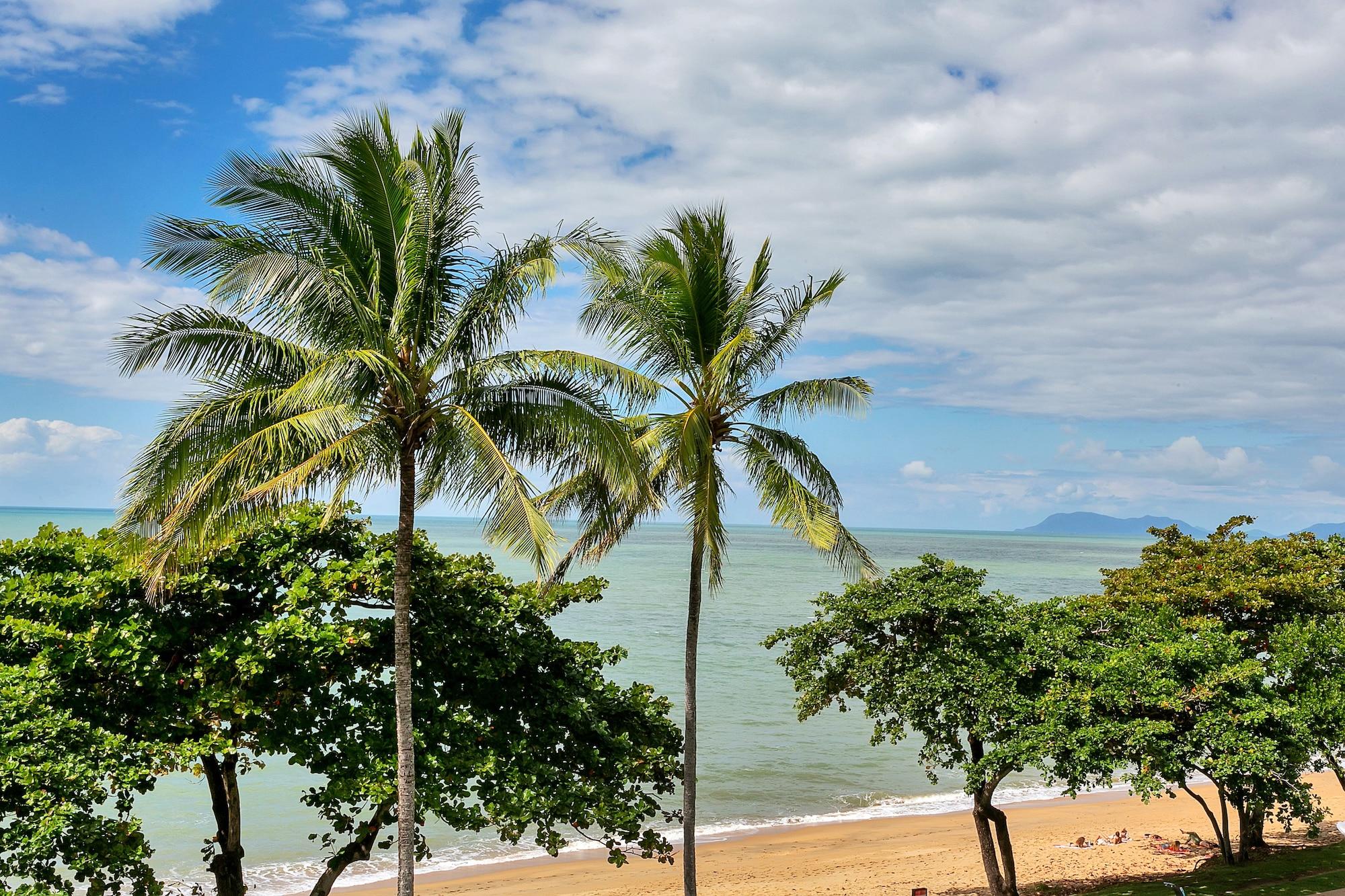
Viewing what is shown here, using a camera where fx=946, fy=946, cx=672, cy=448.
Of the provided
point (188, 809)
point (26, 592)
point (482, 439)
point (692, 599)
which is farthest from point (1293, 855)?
point (188, 809)

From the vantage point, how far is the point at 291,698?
32.6ft

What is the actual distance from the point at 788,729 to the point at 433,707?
22423mm

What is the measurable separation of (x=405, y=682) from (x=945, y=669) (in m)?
7.29

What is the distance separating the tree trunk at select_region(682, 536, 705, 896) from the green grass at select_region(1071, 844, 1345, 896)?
6472 mm

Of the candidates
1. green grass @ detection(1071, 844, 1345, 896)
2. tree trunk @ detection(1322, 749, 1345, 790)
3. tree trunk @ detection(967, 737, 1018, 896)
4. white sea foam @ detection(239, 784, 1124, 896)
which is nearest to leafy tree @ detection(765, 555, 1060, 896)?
tree trunk @ detection(967, 737, 1018, 896)

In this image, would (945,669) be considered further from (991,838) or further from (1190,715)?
(1190,715)

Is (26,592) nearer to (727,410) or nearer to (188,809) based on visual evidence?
(727,410)

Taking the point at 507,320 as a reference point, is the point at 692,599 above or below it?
below

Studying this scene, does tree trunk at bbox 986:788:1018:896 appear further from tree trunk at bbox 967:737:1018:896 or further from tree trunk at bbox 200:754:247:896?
tree trunk at bbox 200:754:247:896

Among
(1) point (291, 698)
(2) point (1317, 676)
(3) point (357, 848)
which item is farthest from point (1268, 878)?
(1) point (291, 698)

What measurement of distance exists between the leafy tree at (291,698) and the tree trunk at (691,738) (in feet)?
1.51

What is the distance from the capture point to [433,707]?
404 inches

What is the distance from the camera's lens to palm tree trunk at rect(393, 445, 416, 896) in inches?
359

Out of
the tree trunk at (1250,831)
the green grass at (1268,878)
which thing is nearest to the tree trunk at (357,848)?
the green grass at (1268,878)
